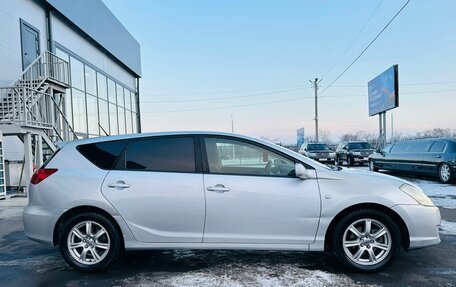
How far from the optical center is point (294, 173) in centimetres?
405

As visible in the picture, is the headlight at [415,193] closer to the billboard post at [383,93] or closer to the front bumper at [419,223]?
the front bumper at [419,223]

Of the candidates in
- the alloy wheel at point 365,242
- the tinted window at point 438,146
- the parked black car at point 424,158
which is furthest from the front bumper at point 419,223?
the tinted window at point 438,146

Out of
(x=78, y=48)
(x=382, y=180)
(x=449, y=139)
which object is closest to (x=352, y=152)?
(x=449, y=139)

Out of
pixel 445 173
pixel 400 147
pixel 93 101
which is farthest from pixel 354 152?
pixel 93 101

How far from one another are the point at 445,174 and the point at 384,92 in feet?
48.3

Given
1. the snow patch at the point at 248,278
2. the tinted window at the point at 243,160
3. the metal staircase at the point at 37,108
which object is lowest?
the snow patch at the point at 248,278

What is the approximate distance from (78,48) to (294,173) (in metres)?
18.3

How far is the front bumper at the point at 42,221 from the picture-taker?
4.15 metres

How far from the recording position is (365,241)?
4.01 metres

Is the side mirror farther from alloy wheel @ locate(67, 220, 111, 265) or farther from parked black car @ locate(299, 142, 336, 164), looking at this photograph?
parked black car @ locate(299, 142, 336, 164)

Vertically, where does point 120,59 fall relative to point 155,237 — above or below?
above

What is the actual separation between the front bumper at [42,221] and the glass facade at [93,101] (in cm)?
1406

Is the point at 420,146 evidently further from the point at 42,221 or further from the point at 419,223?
the point at 42,221

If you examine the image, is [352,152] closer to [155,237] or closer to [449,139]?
[449,139]
